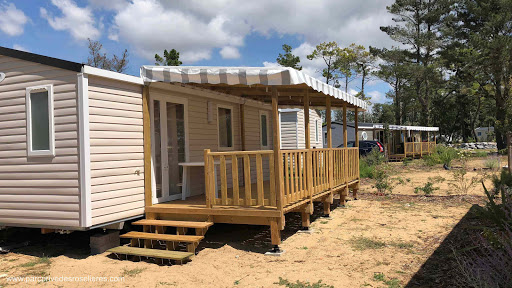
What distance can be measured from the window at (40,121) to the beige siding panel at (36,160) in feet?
0.29

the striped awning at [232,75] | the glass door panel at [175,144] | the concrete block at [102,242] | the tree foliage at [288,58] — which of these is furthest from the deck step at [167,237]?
the tree foliage at [288,58]

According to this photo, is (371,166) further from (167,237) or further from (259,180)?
(167,237)

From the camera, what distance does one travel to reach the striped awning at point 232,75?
216 inches

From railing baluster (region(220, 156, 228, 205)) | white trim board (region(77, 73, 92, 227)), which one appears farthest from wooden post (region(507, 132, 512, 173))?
white trim board (region(77, 73, 92, 227))

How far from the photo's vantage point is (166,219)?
6.40 m

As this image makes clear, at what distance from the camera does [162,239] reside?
18.7 feet

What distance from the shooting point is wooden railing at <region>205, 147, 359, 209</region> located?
5.77 meters

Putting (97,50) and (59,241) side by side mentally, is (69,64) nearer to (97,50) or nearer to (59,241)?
(59,241)

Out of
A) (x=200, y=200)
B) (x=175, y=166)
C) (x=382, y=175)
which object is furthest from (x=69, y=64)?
(x=382, y=175)

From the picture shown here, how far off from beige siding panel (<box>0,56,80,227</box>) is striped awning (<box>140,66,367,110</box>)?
50.2 inches

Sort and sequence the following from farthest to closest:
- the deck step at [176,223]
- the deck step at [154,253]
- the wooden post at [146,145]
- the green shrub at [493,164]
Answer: the green shrub at [493,164] → the wooden post at [146,145] → the deck step at [176,223] → the deck step at [154,253]

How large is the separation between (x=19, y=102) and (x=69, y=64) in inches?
48.7

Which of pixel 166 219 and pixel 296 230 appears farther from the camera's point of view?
pixel 296 230

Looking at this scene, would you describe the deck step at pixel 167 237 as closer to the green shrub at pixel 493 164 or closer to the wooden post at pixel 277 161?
the wooden post at pixel 277 161
